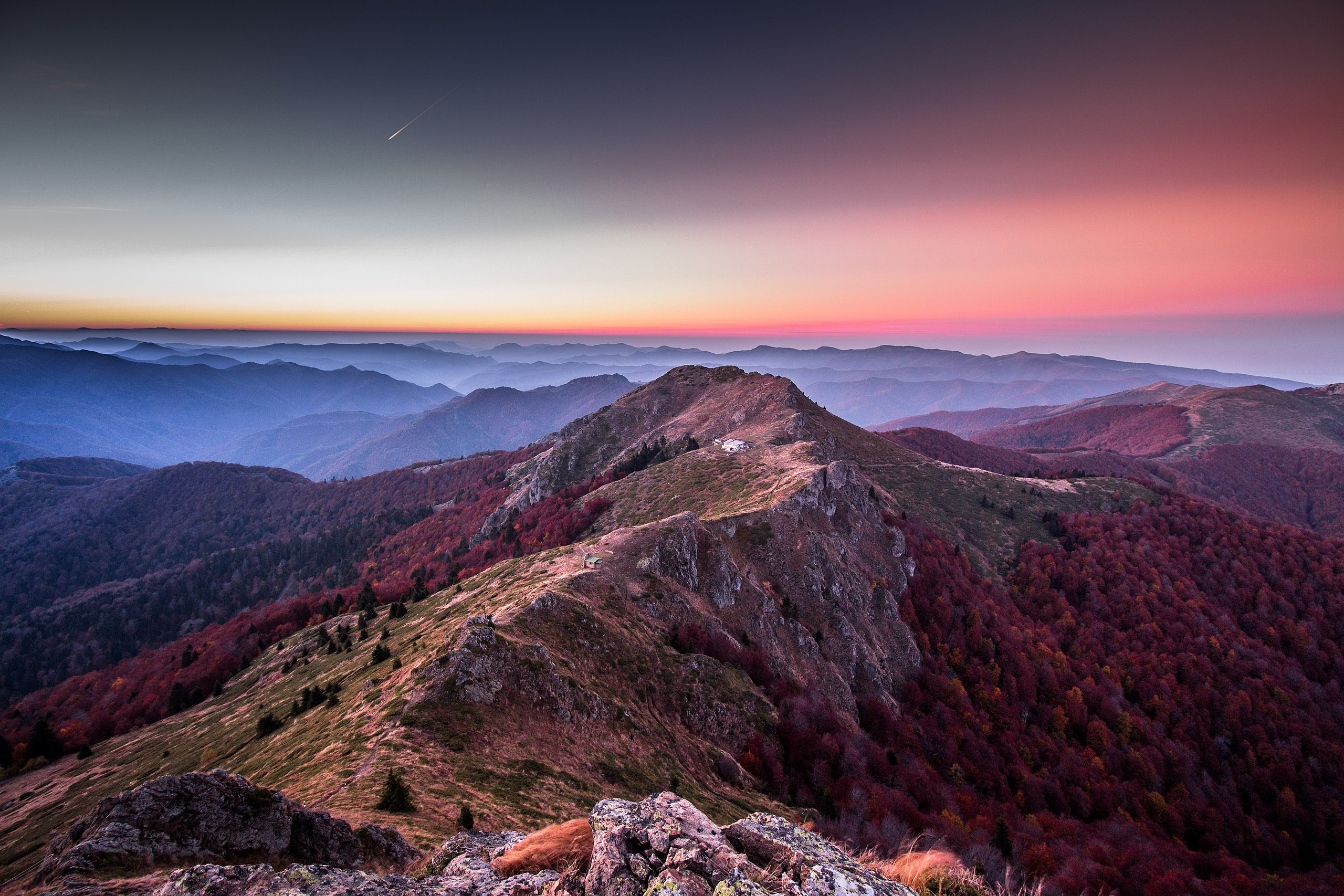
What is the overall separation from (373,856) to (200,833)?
5.04 meters

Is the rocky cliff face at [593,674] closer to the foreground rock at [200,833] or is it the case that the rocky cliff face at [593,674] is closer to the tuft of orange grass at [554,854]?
the foreground rock at [200,833]

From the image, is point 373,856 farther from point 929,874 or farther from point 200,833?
point 929,874

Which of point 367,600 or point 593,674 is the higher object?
point 593,674

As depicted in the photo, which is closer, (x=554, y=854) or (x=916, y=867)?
(x=554, y=854)

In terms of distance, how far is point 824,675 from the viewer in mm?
60500

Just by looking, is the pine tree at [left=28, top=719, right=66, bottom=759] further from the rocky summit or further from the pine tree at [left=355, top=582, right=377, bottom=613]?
the rocky summit

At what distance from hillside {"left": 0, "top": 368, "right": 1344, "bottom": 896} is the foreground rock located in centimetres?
480

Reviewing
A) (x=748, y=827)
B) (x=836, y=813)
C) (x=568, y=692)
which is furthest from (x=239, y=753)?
(x=836, y=813)

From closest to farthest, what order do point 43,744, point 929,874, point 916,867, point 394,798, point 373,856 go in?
point 929,874, point 916,867, point 373,856, point 394,798, point 43,744

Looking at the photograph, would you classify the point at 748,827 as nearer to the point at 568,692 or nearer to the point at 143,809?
the point at 143,809

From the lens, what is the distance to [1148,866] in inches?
2218

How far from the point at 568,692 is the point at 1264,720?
469ft

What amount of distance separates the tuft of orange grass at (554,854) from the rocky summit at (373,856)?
13cm

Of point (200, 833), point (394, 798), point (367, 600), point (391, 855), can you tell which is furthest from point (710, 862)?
point (367, 600)
